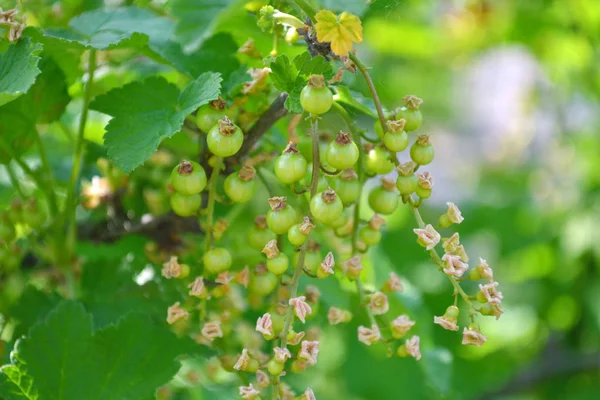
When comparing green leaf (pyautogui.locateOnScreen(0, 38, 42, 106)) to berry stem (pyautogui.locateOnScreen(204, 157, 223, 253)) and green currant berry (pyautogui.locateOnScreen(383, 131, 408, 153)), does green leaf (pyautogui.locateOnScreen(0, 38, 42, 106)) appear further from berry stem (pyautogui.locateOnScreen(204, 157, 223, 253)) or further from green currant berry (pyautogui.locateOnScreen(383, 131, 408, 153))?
green currant berry (pyautogui.locateOnScreen(383, 131, 408, 153))

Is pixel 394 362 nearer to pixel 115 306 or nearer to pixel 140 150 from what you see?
pixel 115 306

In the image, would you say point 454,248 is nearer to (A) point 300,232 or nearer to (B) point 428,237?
(B) point 428,237

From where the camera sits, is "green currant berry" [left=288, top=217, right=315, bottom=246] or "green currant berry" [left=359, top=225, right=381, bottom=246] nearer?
"green currant berry" [left=288, top=217, right=315, bottom=246]

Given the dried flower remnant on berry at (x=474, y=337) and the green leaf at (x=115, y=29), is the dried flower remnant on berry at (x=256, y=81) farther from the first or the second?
the dried flower remnant on berry at (x=474, y=337)

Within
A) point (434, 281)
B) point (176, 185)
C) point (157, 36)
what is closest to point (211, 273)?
point (176, 185)

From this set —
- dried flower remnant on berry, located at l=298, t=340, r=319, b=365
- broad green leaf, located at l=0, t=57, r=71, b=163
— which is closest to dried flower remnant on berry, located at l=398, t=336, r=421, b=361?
dried flower remnant on berry, located at l=298, t=340, r=319, b=365

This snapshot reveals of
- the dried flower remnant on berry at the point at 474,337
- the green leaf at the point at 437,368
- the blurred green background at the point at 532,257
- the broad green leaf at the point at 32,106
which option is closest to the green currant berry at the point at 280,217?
the dried flower remnant on berry at the point at 474,337
